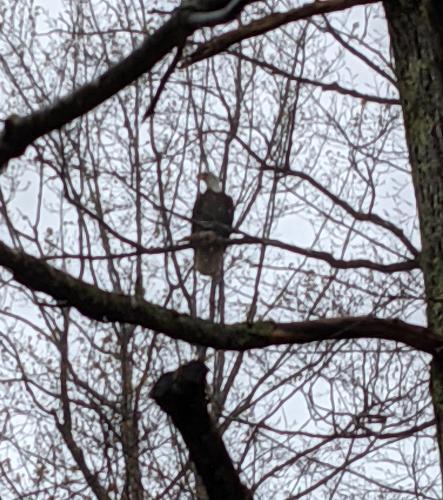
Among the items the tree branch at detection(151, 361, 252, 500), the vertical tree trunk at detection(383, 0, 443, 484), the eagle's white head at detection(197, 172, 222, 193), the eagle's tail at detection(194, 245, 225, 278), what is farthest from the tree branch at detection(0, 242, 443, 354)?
the eagle's white head at detection(197, 172, 222, 193)

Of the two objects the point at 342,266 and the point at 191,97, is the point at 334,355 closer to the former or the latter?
the point at 191,97

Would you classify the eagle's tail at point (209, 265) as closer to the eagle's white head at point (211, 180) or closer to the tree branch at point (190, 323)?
the eagle's white head at point (211, 180)

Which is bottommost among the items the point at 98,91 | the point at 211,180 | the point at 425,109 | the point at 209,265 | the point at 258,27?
the point at 98,91

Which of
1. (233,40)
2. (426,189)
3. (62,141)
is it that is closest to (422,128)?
(426,189)

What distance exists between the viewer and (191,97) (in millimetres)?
6895

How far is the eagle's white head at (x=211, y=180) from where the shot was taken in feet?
23.2

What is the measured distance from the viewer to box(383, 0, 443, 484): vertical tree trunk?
3.38 metres

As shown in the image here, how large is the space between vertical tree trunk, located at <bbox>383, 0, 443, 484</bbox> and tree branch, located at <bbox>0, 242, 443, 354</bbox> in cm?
29

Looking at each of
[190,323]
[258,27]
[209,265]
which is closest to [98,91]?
[190,323]

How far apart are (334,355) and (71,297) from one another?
14.5ft

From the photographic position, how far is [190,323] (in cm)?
270

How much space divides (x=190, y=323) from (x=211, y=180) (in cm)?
459

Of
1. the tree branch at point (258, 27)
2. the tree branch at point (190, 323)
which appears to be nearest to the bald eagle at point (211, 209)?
the tree branch at point (258, 27)

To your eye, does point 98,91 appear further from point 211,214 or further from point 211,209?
point 211,214
